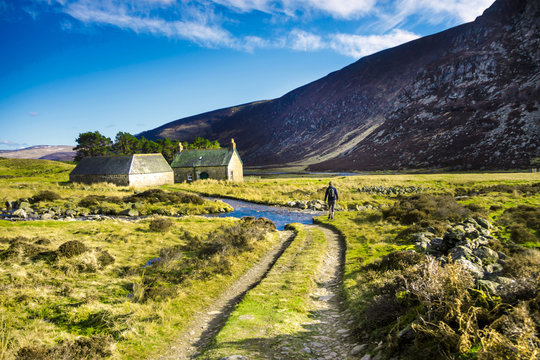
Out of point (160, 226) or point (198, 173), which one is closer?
point (160, 226)

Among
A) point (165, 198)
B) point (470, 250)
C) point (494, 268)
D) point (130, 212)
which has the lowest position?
point (130, 212)

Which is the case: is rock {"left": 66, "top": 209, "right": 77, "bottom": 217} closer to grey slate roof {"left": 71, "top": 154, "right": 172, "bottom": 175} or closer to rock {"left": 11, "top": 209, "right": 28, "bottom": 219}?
rock {"left": 11, "top": 209, "right": 28, "bottom": 219}

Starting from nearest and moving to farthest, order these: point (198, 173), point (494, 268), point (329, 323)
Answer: point (329, 323) < point (494, 268) < point (198, 173)

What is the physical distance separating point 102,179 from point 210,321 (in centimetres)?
6019

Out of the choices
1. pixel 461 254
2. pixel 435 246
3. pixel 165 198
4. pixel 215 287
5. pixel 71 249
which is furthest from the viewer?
pixel 165 198

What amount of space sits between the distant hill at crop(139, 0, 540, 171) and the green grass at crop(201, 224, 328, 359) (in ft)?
296

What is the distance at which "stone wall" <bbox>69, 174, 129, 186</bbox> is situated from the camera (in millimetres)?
58366

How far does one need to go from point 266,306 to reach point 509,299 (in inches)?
244

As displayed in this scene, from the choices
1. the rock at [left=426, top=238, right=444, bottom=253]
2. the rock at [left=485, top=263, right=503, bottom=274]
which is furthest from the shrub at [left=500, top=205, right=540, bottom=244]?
the rock at [left=485, top=263, right=503, bottom=274]

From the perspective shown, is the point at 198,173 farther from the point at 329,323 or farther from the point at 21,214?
the point at 329,323

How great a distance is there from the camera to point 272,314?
28.8 feet

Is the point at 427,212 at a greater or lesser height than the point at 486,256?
lesser

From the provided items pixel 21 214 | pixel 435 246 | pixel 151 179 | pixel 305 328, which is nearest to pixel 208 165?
pixel 151 179

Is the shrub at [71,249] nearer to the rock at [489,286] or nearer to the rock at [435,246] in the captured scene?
the rock at [489,286]
